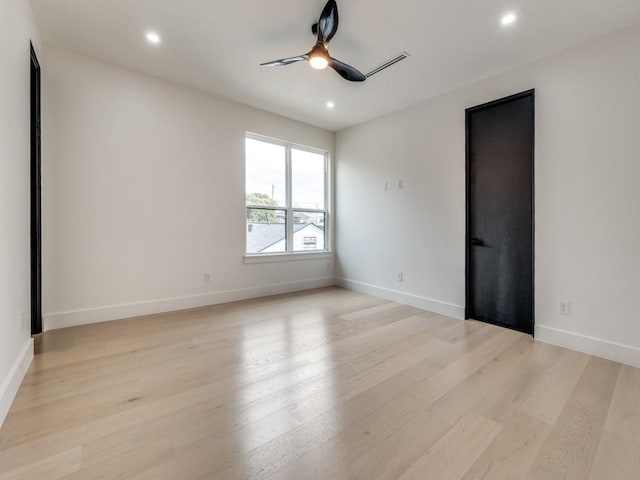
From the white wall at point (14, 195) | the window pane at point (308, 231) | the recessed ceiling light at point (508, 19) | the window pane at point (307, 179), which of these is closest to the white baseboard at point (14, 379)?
the white wall at point (14, 195)

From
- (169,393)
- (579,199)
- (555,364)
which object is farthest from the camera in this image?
(579,199)

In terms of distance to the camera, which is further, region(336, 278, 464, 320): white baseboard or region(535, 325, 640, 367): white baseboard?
region(336, 278, 464, 320): white baseboard

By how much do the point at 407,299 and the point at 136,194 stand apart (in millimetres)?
3758

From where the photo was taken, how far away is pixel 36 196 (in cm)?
277

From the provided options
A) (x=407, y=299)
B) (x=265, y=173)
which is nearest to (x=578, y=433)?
(x=407, y=299)

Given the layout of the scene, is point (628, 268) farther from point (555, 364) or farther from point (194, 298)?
point (194, 298)

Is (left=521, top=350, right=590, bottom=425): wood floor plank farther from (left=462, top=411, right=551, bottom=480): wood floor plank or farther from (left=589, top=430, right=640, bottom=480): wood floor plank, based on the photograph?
(left=589, top=430, right=640, bottom=480): wood floor plank

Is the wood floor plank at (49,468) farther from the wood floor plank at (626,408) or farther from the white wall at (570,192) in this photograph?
the white wall at (570,192)

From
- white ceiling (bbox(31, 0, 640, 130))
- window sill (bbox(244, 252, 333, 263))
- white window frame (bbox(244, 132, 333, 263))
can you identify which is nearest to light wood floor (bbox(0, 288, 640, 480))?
window sill (bbox(244, 252, 333, 263))

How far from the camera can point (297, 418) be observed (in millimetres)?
1673

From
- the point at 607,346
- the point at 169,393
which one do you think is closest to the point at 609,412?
the point at 607,346

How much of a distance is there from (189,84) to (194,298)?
9.03ft

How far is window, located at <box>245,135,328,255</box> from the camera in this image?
4473 mm

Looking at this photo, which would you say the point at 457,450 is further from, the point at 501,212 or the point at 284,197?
the point at 284,197
